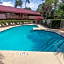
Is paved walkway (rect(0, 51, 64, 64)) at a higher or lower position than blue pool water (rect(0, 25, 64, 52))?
higher

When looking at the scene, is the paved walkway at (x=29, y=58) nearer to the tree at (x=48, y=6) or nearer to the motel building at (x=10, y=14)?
the motel building at (x=10, y=14)

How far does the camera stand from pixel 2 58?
5902mm

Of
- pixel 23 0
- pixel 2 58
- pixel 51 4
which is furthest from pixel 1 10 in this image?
pixel 23 0

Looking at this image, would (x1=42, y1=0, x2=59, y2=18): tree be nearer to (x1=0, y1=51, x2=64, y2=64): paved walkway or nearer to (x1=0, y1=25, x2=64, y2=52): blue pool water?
(x1=0, y1=25, x2=64, y2=52): blue pool water

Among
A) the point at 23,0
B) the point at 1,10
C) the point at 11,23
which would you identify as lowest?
the point at 11,23

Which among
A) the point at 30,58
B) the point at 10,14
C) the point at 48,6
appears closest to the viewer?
the point at 30,58

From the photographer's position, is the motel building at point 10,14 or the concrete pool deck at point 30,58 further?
the motel building at point 10,14

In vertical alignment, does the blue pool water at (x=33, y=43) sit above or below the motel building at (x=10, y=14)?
below

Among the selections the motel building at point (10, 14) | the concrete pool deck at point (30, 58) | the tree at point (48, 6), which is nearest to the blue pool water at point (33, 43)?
the concrete pool deck at point (30, 58)

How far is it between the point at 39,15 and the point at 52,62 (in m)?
48.2

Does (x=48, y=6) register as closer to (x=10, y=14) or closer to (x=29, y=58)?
(x=10, y=14)

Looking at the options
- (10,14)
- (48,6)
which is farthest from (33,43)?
(48,6)

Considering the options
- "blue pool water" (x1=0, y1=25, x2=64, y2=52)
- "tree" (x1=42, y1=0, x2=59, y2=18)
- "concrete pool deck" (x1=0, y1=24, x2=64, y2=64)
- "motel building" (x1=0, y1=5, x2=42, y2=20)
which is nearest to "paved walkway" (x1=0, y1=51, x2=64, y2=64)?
"concrete pool deck" (x1=0, y1=24, x2=64, y2=64)

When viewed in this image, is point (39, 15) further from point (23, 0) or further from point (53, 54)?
point (53, 54)
